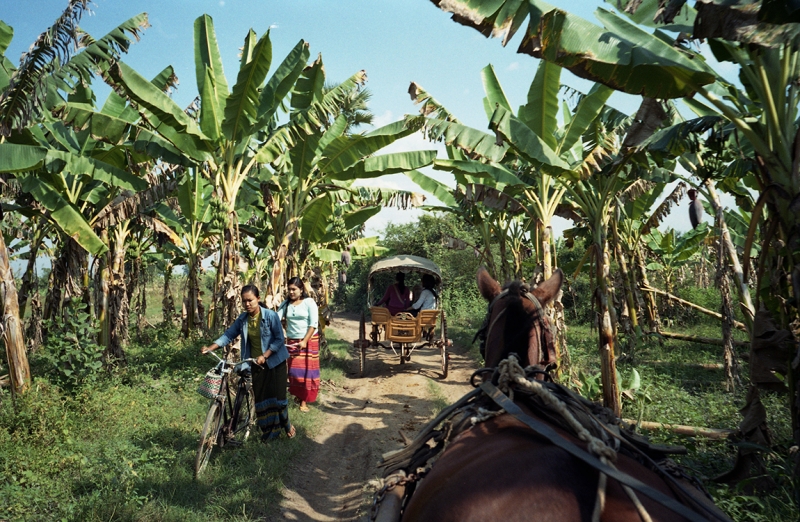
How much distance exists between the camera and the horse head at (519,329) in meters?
2.98

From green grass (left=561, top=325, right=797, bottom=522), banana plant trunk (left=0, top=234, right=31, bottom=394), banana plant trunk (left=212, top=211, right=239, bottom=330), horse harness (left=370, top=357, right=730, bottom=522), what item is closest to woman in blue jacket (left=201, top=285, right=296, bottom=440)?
banana plant trunk (left=212, top=211, right=239, bottom=330)

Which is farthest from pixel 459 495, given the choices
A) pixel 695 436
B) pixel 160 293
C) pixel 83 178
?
pixel 160 293

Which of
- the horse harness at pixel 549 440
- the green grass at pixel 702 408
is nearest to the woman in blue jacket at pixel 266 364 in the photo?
the horse harness at pixel 549 440

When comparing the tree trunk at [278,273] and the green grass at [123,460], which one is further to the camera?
the tree trunk at [278,273]

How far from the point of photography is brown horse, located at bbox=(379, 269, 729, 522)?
160cm

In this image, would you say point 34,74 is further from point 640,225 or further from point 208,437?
point 640,225

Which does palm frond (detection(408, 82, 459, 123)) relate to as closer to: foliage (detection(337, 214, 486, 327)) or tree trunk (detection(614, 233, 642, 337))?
tree trunk (detection(614, 233, 642, 337))

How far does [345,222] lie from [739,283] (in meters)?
8.41

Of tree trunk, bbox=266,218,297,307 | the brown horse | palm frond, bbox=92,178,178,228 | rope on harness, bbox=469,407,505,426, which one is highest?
palm frond, bbox=92,178,178,228

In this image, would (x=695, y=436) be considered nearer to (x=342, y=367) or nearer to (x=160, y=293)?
(x=342, y=367)

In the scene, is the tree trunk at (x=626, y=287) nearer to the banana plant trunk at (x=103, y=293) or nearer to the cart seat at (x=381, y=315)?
the cart seat at (x=381, y=315)

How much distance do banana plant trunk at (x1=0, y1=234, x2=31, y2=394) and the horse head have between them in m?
6.33

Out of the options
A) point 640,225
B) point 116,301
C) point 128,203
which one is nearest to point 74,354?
point 116,301

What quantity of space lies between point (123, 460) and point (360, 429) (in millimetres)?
3068
